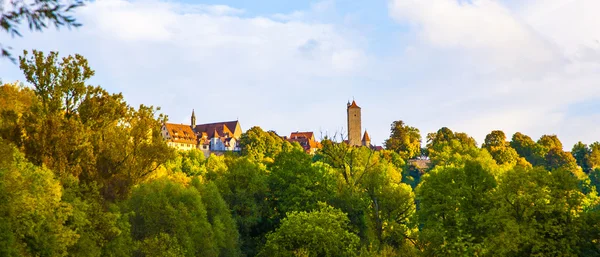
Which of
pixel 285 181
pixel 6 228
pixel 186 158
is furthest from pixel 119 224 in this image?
pixel 186 158

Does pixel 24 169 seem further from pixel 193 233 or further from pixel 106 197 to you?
pixel 193 233

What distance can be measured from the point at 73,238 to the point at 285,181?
1041 inches

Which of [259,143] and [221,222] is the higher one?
[259,143]

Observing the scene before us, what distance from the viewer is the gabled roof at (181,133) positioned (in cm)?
17425

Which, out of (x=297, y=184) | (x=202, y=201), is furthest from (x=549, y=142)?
(x=202, y=201)

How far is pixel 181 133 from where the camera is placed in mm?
178875

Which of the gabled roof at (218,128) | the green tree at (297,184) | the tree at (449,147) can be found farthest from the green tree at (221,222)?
the gabled roof at (218,128)

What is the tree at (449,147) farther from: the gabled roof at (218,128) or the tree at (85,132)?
the tree at (85,132)

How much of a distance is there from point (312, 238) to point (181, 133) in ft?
456

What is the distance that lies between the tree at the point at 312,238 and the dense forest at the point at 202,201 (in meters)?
0.10

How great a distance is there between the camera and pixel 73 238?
30.0 meters

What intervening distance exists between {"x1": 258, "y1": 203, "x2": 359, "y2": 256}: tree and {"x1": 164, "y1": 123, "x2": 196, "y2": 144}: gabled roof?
129686 millimetres

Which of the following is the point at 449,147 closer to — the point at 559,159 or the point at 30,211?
the point at 559,159

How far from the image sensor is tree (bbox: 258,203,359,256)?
144ft
